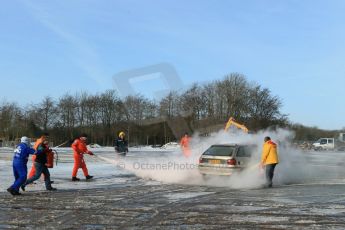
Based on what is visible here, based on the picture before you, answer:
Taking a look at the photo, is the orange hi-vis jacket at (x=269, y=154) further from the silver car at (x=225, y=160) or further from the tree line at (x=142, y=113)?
the tree line at (x=142, y=113)

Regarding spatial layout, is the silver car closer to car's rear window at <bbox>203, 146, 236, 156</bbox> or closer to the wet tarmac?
car's rear window at <bbox>203, 146, 236, 156</bbox>

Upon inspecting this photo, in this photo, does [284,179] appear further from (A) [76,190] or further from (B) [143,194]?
(A) [76,190]

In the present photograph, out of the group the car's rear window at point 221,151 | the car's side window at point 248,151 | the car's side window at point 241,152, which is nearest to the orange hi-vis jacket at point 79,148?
the car's rear window at point 221,151

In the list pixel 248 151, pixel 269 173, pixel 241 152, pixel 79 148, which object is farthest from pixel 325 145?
pixel 79 148

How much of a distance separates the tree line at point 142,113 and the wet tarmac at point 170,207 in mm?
37249

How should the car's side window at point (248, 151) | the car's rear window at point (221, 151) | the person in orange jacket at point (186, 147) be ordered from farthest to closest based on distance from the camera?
the person in orange jacket at point (186, 147) → the car's side window at point (248, 151) → the car's rear window at point (221, 151)

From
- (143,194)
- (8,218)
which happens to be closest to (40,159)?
(143,194)

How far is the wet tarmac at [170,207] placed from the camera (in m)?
8.45

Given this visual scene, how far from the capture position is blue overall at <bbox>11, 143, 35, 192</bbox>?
12.4 metres

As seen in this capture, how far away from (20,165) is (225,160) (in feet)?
21.2

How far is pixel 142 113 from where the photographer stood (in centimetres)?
7238

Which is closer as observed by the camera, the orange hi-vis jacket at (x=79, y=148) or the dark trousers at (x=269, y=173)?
the dark trousers at (x=269, y=173)

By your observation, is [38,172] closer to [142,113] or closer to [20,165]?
[20,165]

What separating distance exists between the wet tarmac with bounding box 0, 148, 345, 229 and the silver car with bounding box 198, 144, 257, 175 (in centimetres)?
65
